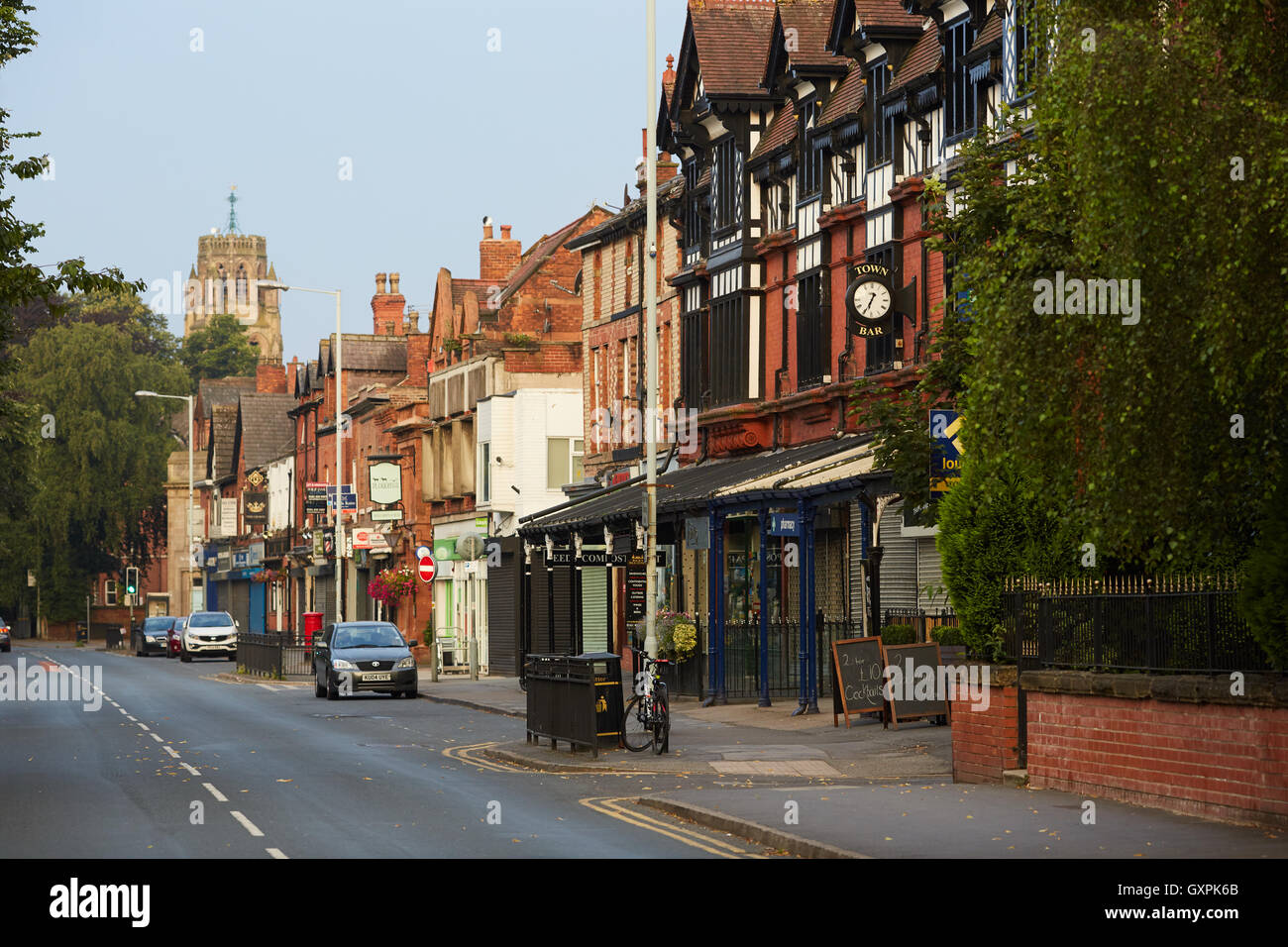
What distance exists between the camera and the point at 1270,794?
14695 millimetres

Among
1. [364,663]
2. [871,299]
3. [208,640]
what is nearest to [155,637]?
[208,640]

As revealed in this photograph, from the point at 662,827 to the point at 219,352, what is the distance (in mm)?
151934

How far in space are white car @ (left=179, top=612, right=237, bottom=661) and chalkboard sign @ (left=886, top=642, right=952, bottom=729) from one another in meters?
45.7

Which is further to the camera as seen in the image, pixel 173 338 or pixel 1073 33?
pixel 173 338

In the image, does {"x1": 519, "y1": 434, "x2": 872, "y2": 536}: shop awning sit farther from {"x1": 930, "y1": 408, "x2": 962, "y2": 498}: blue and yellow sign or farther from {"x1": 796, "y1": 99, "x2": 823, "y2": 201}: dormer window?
{"x1": 930, "y1": 408, "x2": 962, "y2": 498}: blue and yellow sign

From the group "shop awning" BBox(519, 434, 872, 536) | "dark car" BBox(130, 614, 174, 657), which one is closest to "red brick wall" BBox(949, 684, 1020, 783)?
"shop awning" BBox(519, 434, 872, 536)

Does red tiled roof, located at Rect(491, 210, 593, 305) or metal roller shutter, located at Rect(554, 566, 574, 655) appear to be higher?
red tiled roof, located at Rect(491, 210, 593, 305)

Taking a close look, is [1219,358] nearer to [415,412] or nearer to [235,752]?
[235,752]

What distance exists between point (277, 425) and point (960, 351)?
252 ft

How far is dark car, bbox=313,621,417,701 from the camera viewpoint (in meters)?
39.0

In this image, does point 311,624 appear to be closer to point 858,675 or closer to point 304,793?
point 858,675

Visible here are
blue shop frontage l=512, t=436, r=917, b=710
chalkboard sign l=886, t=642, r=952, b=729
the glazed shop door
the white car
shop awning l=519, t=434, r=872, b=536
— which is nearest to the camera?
chalkboard sign l=886, t=642, r=952, b=729

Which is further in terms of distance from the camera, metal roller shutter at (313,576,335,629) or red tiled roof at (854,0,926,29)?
metal roller shutter at (313,576,335,629)
